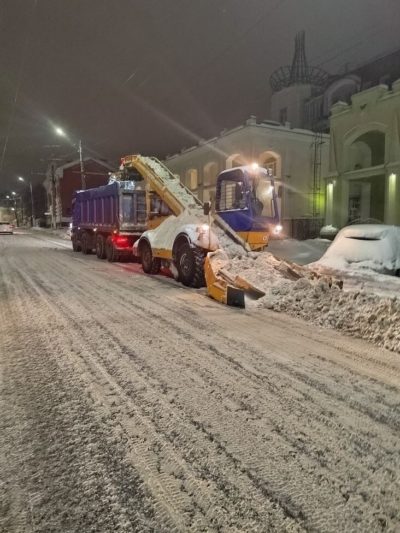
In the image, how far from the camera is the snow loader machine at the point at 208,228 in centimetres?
855

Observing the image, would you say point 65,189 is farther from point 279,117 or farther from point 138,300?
point 138,300

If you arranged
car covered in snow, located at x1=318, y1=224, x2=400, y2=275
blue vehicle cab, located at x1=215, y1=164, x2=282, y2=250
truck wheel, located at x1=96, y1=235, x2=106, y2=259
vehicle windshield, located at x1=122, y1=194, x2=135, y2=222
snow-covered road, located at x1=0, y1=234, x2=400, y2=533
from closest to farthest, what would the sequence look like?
1. snow-covered road, located at x1=0, y1=234, x2=400, y2=533
2. blue vehicle cab, located at x1=215, y1=164, x2=282, y2=250
3. car covered in snow, located at x1=318, y1=224, x2=400, y2=275
4. vehicle windshield, located at x1=122, y1=194, x2=135, y2=222
5. truck wheel, located at x1=96, y1=235, x2=106, y2=259

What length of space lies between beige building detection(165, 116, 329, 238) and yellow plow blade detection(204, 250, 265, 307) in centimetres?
2119

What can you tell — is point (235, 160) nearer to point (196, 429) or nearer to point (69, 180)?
point (196, 429)

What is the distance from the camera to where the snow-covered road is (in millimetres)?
2301

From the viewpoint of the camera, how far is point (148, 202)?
13133 mm

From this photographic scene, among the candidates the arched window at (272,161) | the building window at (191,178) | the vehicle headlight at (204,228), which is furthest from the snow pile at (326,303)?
the building window at (191,178)

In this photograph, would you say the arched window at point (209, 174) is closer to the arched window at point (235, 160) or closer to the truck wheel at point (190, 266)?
the arched window at point (235, 160)

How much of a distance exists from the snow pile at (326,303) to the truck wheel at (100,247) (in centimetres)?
880

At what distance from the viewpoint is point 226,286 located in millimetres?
8008

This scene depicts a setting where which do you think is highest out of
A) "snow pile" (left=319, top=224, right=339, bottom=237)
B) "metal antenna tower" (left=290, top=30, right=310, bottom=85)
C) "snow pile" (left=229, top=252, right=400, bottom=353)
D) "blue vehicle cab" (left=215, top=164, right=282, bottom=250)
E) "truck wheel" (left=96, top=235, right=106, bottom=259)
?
"metal antenna tower" (left=290, top=30, right=310, bottom=85)

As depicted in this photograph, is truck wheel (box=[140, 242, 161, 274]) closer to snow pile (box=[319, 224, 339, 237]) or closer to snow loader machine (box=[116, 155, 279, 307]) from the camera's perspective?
snow loader machine (box=[116, 155, 279, 307])

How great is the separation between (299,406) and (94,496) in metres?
1.94

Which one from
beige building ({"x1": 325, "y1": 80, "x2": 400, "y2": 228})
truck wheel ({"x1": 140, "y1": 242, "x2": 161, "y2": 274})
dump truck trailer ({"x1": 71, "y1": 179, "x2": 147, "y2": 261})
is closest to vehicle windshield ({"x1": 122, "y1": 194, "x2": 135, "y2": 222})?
dump truck trailer ({"x1": 71, "y1": 179, "x2": 147, "y2": 261})
